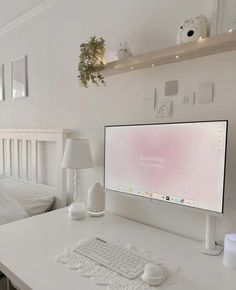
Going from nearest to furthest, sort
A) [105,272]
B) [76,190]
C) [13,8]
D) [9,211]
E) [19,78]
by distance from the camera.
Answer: [105,272], [9,211], [76,190], [13,8], [19,78]

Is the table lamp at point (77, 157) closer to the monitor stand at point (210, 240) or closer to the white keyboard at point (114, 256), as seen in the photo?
the white keyboard at point (114, 256)

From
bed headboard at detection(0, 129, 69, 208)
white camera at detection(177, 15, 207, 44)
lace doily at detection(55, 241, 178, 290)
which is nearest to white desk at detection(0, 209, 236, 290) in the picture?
lace doily at detection(55, 241, 178, 290)

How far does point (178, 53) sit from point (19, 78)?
177cm

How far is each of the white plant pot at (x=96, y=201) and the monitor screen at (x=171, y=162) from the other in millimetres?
89

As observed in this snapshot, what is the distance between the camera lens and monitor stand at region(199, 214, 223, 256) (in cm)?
104

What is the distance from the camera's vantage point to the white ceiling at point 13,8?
1.96 meters

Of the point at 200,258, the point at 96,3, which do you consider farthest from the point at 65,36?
the point at 200,258

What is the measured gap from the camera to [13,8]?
206 cm

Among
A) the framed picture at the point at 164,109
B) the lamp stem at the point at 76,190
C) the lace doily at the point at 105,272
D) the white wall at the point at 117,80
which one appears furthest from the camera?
the lamp stem at the point at 76,190


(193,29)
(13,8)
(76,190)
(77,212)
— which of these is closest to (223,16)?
(193,29)

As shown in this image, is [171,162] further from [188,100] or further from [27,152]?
[27,152]

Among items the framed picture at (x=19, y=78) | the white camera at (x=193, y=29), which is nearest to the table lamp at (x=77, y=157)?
the white camera at (x=193, y=29)

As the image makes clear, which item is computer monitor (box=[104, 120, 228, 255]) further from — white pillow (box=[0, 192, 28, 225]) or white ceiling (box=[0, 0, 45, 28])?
white ceiling (box=[0, 0, 45, 28])

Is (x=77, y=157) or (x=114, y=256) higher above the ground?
(x=77, y=157)
